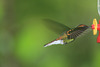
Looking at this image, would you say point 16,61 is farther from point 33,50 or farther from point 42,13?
point 42,13

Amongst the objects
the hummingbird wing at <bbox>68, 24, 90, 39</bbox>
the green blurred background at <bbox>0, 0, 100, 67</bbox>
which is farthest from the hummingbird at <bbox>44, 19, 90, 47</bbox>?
the green blurred background at <bbox>0, 0, 100, 67</bbox>

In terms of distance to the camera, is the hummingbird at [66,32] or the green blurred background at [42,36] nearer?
the hummingbird at [66,32]

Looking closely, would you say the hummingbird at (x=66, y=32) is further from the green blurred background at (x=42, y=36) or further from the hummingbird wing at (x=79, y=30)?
the green blurred background at (x=42, y=36)

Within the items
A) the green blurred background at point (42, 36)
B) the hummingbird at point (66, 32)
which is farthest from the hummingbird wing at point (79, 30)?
the green blurred background at point (42, 36)

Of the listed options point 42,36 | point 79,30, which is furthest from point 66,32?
point 42,36

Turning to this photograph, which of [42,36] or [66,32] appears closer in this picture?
[66,32]

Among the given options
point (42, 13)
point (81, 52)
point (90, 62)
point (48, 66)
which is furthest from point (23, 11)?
point (90, 62)

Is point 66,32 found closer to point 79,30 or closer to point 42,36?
point 79,30

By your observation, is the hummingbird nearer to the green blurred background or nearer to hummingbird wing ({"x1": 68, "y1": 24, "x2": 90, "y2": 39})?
hummingbird wing ({"x1": 68, "y1": 24, "x2": 90, "y2": 39})
